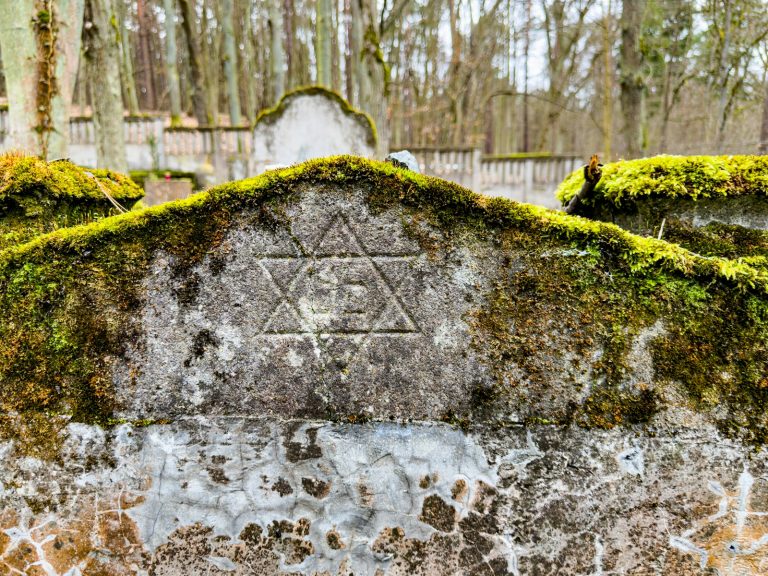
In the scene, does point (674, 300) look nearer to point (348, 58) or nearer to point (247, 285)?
point (247, 285)

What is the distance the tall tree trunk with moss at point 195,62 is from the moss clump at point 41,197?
1360 centimetres

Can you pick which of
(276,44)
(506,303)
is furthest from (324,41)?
(506,303)

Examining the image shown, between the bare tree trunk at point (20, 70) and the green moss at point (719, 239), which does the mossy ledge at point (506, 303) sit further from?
the bare tree trunk at point (20, 70)

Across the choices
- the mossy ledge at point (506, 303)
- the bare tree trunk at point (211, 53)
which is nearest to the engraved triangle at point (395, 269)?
the mossy ledge at point (506, 303)

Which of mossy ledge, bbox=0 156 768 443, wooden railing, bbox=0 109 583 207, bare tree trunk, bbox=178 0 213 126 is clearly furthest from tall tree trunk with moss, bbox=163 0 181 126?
mossy ledge, bbox=0 156 768 443

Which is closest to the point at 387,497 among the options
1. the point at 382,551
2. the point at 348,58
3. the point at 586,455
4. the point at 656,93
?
the point at 382,551

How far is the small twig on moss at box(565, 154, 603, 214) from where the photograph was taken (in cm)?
242

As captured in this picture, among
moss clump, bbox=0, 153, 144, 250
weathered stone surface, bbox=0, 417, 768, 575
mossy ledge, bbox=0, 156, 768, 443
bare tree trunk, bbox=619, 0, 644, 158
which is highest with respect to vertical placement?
bare tree trunk, bbox=619, 0, 644, 158

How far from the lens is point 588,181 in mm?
2494

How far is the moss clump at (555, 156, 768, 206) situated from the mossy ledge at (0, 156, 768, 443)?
0.52 m

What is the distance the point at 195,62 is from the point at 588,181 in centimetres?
1509

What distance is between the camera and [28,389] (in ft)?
6.78

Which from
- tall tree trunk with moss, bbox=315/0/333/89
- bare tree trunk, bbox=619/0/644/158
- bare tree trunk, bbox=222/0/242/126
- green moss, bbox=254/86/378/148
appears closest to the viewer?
green moss, bbox=254/86/378/148

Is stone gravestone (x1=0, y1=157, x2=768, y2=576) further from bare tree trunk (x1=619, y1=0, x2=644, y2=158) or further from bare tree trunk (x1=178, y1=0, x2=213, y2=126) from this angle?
bare tree trunk (x1=178, y1=0, x2=213, y2=126)
